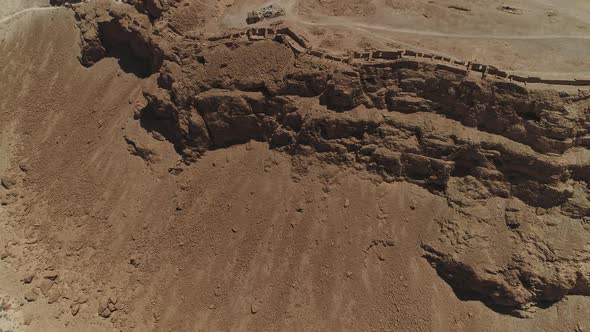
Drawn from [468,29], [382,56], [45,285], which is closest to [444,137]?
[382,56]

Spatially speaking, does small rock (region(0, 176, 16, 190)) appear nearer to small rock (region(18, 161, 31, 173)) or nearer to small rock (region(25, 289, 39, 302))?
small rock (region(18, 161, 31, 173))

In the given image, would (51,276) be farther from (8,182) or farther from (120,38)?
(120,38)

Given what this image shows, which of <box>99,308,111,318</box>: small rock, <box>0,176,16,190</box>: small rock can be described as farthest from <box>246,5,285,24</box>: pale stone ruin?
<box>99,308,111,318</box>: small rock

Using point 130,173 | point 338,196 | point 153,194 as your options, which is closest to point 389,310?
point 338,196

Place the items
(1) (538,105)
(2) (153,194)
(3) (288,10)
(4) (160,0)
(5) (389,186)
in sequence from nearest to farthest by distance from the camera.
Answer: (1) (538,105), (5) (389,186), (2) (153,194), (3) (288,10), (4) (160,0)

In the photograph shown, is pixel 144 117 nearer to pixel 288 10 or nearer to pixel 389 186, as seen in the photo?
pixel 288 10

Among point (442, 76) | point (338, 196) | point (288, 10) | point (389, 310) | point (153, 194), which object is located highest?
point (288, 10)
